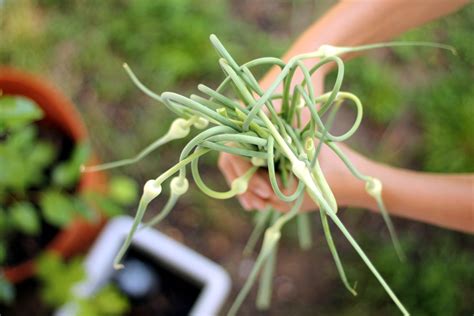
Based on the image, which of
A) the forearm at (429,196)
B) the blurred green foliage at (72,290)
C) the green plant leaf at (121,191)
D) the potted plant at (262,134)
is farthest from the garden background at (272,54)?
the potted plant at (262,134)

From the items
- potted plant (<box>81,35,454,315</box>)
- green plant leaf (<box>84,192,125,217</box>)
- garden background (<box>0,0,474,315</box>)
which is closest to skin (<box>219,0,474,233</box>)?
potted plant (<box>81,35,454,315</box>)

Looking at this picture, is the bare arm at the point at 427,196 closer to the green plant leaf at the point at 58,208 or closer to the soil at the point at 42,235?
the green plant leaf at the point at 58,208

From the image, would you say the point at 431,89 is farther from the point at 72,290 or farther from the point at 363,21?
the point at 72,290

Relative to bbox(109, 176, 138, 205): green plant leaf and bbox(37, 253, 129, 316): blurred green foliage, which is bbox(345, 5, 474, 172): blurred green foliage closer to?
bbox(109, 176, 138, 205): green plant leaf

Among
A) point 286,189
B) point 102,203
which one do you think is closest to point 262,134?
point 286,189

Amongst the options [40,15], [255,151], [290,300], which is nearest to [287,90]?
[255,151]
